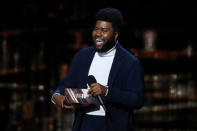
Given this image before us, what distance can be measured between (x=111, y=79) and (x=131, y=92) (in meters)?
0.16

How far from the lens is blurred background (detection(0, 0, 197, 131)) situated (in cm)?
554

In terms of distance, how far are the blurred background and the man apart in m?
2.40

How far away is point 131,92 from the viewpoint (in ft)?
9.50

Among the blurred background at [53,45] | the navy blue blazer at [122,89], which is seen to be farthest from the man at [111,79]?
the blurred background at [53,45]

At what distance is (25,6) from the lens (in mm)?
5984

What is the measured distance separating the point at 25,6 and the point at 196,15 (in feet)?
7.45

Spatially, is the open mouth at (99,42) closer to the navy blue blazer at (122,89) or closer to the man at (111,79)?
the man at (111,79)

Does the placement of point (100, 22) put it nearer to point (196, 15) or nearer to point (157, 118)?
point (196, 15)

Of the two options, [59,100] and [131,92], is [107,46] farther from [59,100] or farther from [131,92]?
[59,100]

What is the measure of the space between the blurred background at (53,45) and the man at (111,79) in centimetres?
240

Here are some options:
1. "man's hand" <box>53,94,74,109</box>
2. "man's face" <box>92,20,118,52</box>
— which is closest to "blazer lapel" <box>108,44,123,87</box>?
"man's face" <box>92,20,118,52</box>

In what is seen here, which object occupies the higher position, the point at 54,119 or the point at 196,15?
the point at 196,15

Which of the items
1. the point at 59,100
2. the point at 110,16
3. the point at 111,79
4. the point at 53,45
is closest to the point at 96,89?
the point at 111,79

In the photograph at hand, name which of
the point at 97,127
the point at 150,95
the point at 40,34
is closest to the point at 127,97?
the point at 97,127
